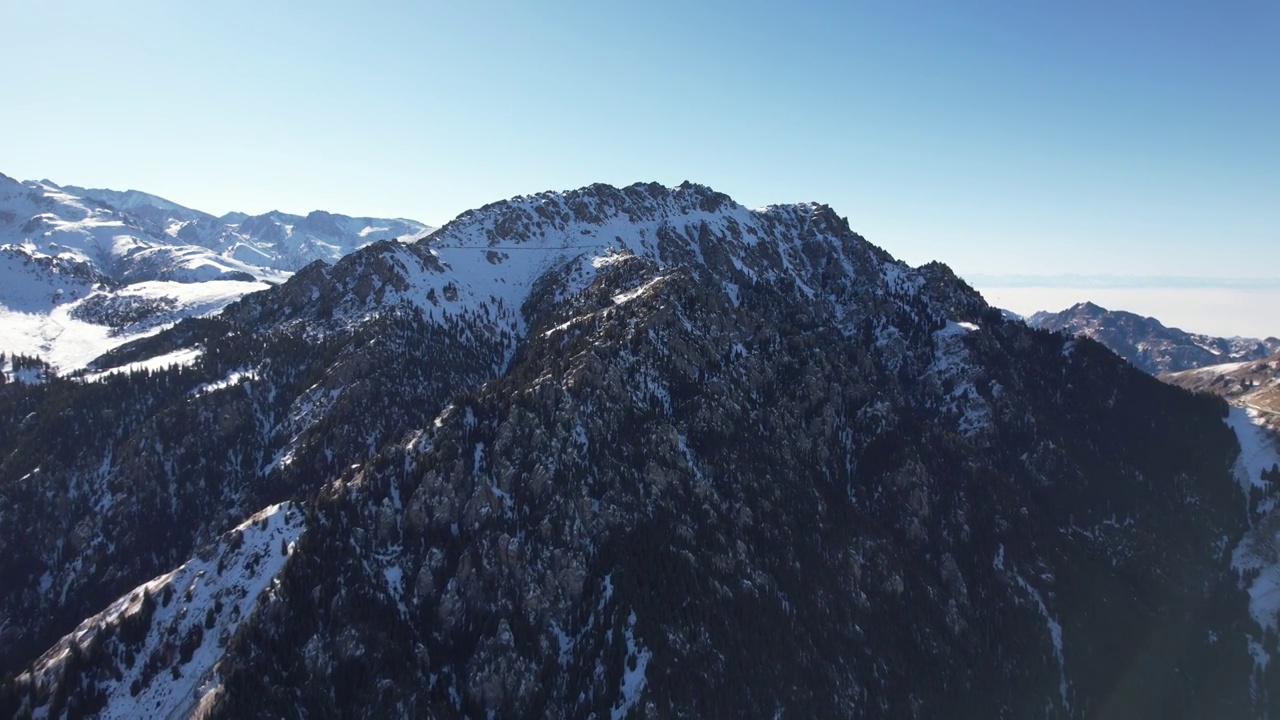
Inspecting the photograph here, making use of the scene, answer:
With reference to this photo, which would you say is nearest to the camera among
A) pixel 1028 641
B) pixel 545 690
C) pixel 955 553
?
pixel 545 690

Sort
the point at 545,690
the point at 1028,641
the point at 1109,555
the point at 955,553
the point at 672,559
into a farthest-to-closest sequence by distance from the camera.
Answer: the point at 1109,555, the point at 955,553, the point at 1028,641, the point at 672,559, the point at 545,690

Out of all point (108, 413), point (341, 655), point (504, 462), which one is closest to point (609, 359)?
point (504, 462)

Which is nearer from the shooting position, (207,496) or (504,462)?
(504,462)

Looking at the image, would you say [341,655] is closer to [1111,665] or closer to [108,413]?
[108,413]

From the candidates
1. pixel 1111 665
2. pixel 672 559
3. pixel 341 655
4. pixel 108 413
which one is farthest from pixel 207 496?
pixel 1111 665

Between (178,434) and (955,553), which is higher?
(178,434)

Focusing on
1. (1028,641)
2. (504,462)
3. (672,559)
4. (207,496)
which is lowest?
(1028,641)
